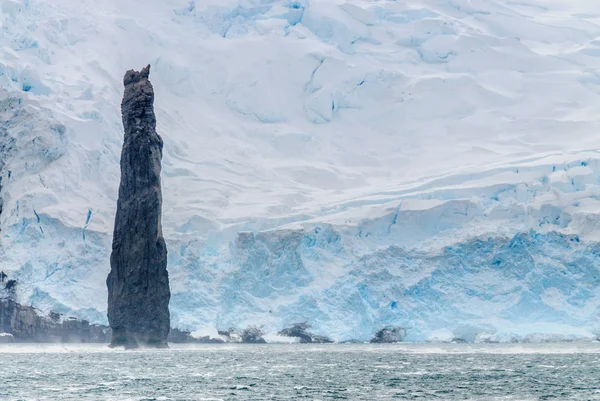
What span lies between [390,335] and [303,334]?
594 cm

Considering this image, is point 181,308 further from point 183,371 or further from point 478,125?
point 478,125

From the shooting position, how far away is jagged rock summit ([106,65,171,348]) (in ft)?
217

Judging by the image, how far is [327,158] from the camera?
98250 millimetres

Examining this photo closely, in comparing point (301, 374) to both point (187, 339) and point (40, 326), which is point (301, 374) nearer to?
point (187, 339)

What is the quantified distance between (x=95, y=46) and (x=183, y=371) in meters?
55.6

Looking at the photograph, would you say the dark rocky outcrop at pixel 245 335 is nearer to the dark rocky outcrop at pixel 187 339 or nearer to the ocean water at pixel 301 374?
the dark rocky outcrop at pixel 187 339

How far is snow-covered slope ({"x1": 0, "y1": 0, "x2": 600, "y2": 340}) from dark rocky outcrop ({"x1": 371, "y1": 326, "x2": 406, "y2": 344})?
0.60 meters

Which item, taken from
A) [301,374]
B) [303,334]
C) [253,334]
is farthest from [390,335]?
[301,374]

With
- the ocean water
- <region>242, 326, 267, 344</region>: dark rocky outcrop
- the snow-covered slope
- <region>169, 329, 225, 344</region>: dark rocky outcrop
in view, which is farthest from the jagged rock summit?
<region>242, 326, 267, 344</region>: dark rocky outcrop

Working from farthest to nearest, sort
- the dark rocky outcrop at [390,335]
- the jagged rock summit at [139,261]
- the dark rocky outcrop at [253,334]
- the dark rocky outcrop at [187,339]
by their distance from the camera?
the dark rocky outcrop at [253,334] → the dark rocky outcrop at [187,339] → the dark rocky outcrop at [390,335] → the jagged rock summit at [139,261]

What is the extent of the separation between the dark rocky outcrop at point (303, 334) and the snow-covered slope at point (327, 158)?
75 cm

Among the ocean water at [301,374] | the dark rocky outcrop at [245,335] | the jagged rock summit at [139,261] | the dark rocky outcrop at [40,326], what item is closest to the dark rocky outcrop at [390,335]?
the ocean water at [301,374]

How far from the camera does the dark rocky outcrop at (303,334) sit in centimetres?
7550

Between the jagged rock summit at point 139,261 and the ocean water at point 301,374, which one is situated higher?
the jagged rock summit at point 139,261
